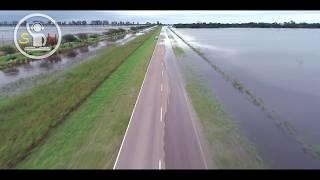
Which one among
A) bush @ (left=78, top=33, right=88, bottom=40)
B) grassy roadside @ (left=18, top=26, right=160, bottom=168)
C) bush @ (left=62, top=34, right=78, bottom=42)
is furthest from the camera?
bush @ (left=78, top=33, right=88, bottom=40)

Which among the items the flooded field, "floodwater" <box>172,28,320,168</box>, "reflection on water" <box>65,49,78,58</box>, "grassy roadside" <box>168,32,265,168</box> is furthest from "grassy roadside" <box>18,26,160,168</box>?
"reflection on water" <box>65,49,78,58</box>

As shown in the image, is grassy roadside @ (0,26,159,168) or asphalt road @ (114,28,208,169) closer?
asphalt road @ (114,28,208,169)

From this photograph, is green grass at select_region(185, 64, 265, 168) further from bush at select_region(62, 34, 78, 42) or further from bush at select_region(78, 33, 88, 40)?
bush at select_region(78, 33, 88, 40)

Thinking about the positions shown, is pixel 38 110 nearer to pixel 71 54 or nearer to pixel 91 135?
pixel 91 135

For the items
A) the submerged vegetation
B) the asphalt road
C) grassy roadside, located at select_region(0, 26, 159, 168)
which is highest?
the asphalt road

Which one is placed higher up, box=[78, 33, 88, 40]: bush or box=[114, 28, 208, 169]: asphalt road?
box=[114, 28, 208, 169]: asphalt road

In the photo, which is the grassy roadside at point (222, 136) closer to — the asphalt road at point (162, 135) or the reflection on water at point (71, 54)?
the asphalt road at point (162, 135)
